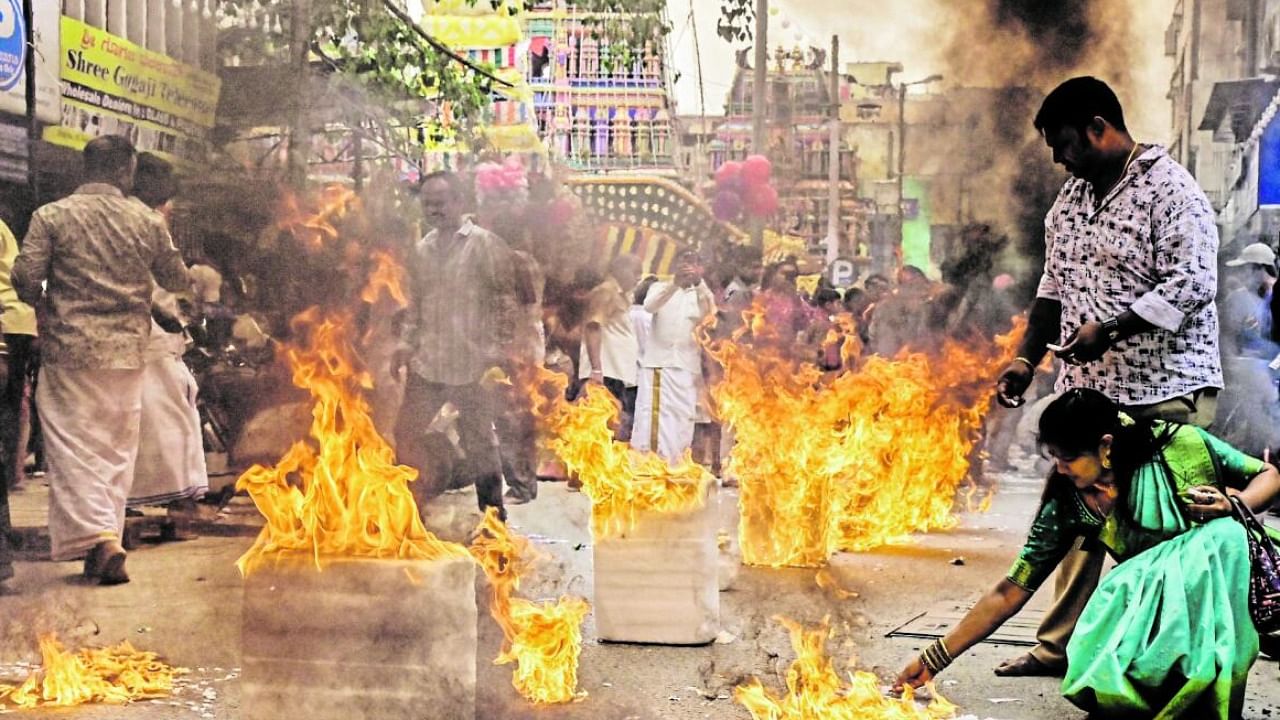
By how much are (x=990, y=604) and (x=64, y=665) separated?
110 inches

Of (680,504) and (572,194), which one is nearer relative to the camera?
(680,504)

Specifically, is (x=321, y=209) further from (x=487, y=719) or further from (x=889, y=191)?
(x=487, y=719)

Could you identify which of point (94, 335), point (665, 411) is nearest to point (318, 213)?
point (665, 411)

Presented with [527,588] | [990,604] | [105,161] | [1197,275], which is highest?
[105,161]

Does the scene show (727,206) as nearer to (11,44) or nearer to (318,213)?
(318,213)

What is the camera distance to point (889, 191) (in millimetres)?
12500

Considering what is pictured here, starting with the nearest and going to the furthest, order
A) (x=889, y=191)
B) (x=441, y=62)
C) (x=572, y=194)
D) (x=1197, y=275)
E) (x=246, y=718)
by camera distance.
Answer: (x=246, y=718) → (x=1197, y=275) → (x=441, y=62) → (x=889, y=191) → (x=572, y=194)

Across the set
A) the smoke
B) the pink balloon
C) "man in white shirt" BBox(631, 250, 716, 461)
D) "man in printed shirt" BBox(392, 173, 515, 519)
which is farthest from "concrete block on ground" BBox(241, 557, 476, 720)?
the pink balloon

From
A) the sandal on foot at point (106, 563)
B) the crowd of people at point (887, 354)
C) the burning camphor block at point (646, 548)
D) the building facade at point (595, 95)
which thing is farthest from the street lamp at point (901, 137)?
the sandal on foot at point (106, 563)

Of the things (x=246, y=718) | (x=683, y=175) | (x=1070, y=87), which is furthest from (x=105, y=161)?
(x=683, y=175)

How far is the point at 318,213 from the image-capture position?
10.9 metres

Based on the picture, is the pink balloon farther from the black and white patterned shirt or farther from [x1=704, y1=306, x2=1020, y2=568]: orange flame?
the black and white patterned shirt

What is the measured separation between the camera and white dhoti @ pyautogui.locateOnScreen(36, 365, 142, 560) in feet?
23.4

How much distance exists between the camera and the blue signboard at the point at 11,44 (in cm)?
1041
